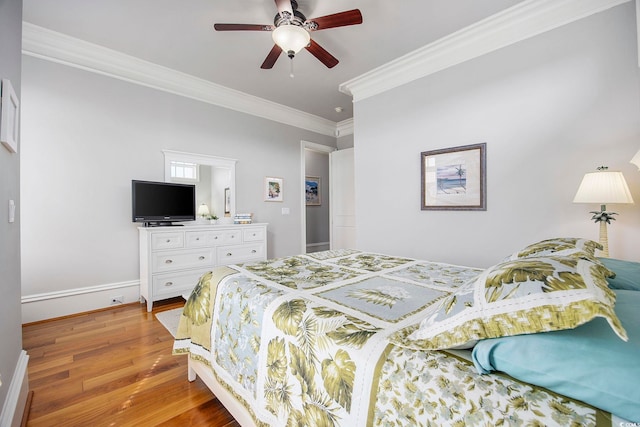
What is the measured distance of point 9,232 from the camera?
4.30 ft

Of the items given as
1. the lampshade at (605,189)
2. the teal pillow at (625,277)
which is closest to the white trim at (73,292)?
the teal pillow at (625,277)

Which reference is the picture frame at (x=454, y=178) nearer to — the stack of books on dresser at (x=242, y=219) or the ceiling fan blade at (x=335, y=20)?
the ceiling fan blade at (x=335, y=20)

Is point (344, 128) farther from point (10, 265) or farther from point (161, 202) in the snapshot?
point (10, 265)

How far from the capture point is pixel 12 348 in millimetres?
1333

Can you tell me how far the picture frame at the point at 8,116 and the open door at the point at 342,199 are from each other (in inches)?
159

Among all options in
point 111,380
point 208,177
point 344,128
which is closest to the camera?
point 111,380

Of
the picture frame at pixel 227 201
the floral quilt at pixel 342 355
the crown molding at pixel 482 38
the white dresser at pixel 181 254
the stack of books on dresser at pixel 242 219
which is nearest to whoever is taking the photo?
the floral quilt at pixel 342 355

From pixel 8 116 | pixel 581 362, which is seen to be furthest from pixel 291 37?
pixel 581 362

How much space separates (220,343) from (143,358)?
1.06 meters

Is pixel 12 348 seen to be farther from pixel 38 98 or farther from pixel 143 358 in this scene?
pixel 38 98

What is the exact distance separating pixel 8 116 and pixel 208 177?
8.35 feet

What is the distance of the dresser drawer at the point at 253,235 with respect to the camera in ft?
12.4

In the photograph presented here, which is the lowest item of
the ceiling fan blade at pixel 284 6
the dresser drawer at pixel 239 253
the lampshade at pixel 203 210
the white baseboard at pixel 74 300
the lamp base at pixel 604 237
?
the white baseboard at pixel 74 300

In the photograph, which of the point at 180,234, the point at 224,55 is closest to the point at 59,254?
the point at 180,234
